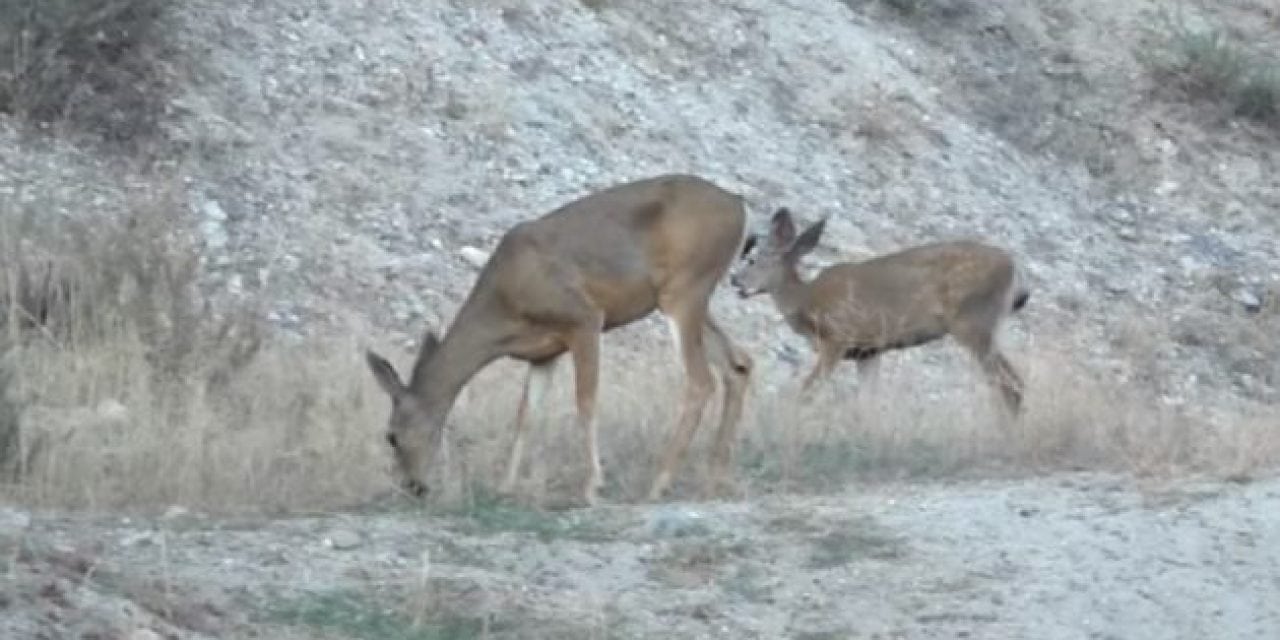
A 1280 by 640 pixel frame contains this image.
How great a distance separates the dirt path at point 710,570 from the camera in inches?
401

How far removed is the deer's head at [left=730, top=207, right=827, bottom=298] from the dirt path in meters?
6.77

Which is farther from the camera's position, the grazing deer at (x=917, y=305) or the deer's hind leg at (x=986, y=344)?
the grazing deer at (x=917, y=305)

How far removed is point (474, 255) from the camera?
21344mm

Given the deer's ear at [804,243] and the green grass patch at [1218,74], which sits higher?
the deer's ear at [804,243]

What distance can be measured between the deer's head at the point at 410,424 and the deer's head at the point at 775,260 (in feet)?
16.6

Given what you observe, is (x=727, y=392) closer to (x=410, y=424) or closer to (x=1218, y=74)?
(x=410, y=424)

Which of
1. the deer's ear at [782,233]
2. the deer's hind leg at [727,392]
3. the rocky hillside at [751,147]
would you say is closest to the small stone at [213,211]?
the rocky hillside at [751,147]

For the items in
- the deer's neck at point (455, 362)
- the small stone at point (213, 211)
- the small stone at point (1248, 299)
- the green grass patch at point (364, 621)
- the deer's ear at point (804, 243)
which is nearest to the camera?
the green grass patch at point (364, 621)

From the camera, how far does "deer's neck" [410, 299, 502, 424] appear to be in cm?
1440

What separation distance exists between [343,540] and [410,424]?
2.84 metres

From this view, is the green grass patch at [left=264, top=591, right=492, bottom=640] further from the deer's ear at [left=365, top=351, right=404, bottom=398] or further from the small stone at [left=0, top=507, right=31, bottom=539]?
the deer's ear at [left=365, top=351, right=404, bottom=398]

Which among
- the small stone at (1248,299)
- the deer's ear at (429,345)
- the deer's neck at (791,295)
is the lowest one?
the small stone at (1248,299)

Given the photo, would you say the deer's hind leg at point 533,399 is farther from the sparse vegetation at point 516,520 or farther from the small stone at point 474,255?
the small stone at point 474,255

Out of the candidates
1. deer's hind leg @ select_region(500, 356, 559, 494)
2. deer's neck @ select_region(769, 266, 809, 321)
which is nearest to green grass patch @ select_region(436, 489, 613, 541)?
deer's hind leg @ select_region(500, 356, 559, 494)
